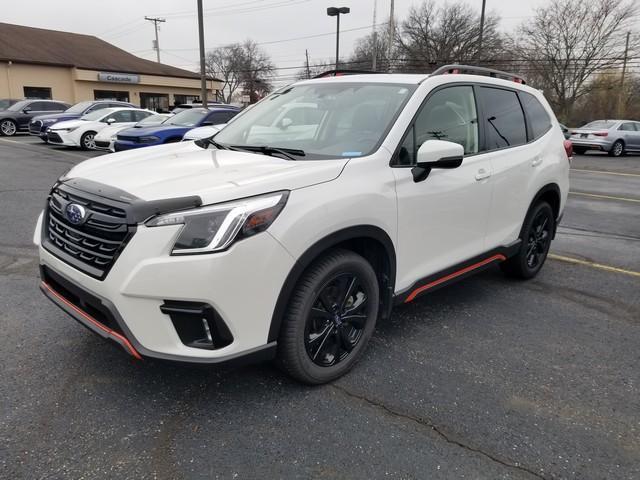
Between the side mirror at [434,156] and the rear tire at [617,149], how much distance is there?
21.5 meters

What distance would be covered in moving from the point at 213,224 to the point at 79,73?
131 feet

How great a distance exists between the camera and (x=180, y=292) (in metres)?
2.27

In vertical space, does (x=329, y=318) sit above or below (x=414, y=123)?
below

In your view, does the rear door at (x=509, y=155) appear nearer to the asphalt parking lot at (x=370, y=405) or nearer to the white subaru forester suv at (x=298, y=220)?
the white subaru forester suv at (x=298, y=220)

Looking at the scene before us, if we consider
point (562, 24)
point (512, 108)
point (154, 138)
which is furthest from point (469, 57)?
point (512, 108)

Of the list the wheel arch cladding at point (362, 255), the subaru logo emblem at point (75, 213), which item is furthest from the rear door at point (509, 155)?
the subaru logo emblem at point (75, 213)

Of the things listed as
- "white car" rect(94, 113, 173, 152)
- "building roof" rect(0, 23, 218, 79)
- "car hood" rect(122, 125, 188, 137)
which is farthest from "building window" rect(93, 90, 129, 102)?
"car hood" rect(122, 125, 188, 137)

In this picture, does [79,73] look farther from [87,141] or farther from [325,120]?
[325,120]

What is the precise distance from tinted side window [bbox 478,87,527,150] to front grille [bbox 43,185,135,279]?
280 centimetres

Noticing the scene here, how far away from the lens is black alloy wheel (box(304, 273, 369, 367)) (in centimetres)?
284

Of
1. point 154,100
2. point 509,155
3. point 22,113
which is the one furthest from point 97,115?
point 154,100

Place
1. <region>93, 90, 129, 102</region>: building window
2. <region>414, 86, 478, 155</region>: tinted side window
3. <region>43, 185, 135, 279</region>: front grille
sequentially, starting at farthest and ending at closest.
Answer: <region>93, 90, 129, 102</region>: building window
<region>414, 86, 478, 155</region>: tinted side window
<region>43, 185, 135, 279</region>: front grille

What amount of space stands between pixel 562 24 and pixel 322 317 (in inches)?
1681

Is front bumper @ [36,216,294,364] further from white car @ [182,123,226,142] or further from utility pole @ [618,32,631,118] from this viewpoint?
utility pole @ [618,32,631,118]
